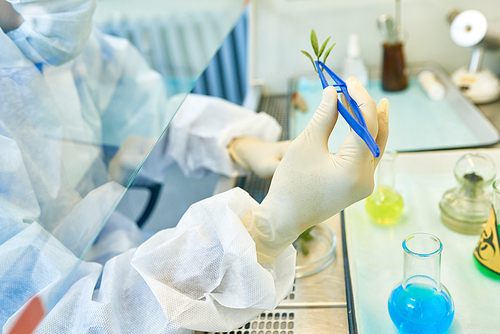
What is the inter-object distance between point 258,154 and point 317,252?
0.25 m

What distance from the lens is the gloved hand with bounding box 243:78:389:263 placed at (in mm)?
499

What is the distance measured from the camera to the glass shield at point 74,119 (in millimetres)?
514

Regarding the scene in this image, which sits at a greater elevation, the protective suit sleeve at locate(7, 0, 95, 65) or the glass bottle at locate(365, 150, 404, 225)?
the protective suit sleeve at locate(7, 0, 95, 65)

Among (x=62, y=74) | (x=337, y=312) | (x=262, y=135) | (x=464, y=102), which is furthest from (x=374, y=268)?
(x=464, y=102)

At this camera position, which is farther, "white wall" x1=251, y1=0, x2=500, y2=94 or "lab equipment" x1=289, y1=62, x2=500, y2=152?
"white wall" x1=251, y1=0, x2=500, y2=94

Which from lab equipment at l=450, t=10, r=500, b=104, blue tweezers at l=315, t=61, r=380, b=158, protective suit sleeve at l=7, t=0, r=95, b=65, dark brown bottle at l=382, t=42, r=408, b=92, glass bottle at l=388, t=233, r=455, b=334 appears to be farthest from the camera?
dark brown bottle at l=382, t=42, r=408, b=92

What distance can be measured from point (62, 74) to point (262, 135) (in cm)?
51

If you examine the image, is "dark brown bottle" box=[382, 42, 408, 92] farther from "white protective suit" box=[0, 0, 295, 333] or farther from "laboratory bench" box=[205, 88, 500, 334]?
"white protective suit" box=[0, 0, 295, 333]

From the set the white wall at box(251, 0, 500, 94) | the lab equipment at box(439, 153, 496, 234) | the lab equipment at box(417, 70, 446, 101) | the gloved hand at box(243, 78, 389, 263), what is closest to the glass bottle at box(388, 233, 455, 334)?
the gloved hand at box(243, 78, 389, 263)

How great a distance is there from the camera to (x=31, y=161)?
24.4 inches

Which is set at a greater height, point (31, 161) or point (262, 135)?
point (31, 161)

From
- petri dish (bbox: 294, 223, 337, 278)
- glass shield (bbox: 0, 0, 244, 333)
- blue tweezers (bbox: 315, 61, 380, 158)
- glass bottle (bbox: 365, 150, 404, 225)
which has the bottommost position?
petri dish (bbox: 294, 223, 337, 278)

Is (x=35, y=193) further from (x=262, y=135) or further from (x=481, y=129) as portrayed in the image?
(x=481, y=129)

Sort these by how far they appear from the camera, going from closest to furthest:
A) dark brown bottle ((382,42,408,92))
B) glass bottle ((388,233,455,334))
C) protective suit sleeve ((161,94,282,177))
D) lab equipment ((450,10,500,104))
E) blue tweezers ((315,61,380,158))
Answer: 1. blue tweezers ((315,61,380,158))
2. glass bottle ((388,233,455,334))
3. protective suit sleeve ((161,94,282,177))
4. lab equipment ((450,10,500,104))
5. dark brown bottle ((382,42,408,92))
